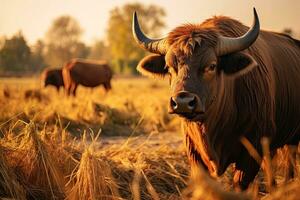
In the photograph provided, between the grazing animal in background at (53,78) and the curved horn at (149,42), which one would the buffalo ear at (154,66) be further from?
the grazing animal in background at (53,78)

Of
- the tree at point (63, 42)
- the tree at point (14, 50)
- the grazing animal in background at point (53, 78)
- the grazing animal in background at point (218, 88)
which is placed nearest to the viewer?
the grazing animal in background at point (218, 88)

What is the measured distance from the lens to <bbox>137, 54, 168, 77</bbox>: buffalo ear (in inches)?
186

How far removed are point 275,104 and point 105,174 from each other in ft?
7.21

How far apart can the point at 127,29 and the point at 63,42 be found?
956 cm

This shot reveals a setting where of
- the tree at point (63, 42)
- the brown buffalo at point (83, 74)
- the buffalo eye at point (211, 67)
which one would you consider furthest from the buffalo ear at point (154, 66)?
the tree at point (63, 42)

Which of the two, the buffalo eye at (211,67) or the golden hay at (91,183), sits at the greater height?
the buffalo eye at (211,67)

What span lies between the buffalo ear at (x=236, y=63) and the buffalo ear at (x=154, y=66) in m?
0.72

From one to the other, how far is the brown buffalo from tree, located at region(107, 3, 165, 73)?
35735 millimetres

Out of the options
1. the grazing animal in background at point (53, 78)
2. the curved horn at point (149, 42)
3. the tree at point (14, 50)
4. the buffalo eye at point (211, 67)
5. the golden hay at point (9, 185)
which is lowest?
the grazing animal in background at point (53, 78)

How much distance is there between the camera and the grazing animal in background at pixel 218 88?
402 cm

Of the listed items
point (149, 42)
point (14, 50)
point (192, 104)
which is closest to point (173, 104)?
point (192, 104)

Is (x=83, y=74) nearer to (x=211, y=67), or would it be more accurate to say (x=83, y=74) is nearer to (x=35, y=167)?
(x=35, y=167)

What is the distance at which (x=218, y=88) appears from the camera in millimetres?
4289

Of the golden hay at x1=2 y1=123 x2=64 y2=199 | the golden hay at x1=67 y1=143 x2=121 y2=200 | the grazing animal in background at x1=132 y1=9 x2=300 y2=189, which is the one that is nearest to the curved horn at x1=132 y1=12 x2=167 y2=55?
the grazing animal in background at x1=132 y1=9 x2=300 y2=189
